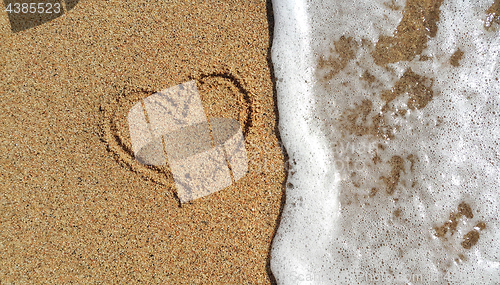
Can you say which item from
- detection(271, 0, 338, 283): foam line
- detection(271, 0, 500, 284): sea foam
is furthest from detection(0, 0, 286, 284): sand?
detection(271, 0, 500, 284): sea foam

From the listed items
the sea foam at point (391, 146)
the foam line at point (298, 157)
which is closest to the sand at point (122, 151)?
the foam line at point (298, 157)

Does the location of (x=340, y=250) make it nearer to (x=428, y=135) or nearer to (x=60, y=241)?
(x=428, y=135)

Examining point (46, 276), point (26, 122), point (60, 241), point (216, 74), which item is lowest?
point (46, 276)

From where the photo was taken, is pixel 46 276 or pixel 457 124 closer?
pixel 46 276

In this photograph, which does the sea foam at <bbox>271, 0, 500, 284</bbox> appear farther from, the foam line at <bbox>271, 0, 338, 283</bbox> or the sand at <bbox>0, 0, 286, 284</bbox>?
the sand at <bbox>0, 0, 286, 284</bbox>

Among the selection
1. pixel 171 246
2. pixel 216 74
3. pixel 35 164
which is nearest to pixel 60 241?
pixel 35 164

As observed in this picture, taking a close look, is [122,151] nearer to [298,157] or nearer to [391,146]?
[298,157]

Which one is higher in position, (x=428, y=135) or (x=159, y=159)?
(x=428, y=135)

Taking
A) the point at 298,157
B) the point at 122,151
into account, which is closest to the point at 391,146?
the point at 298,157
